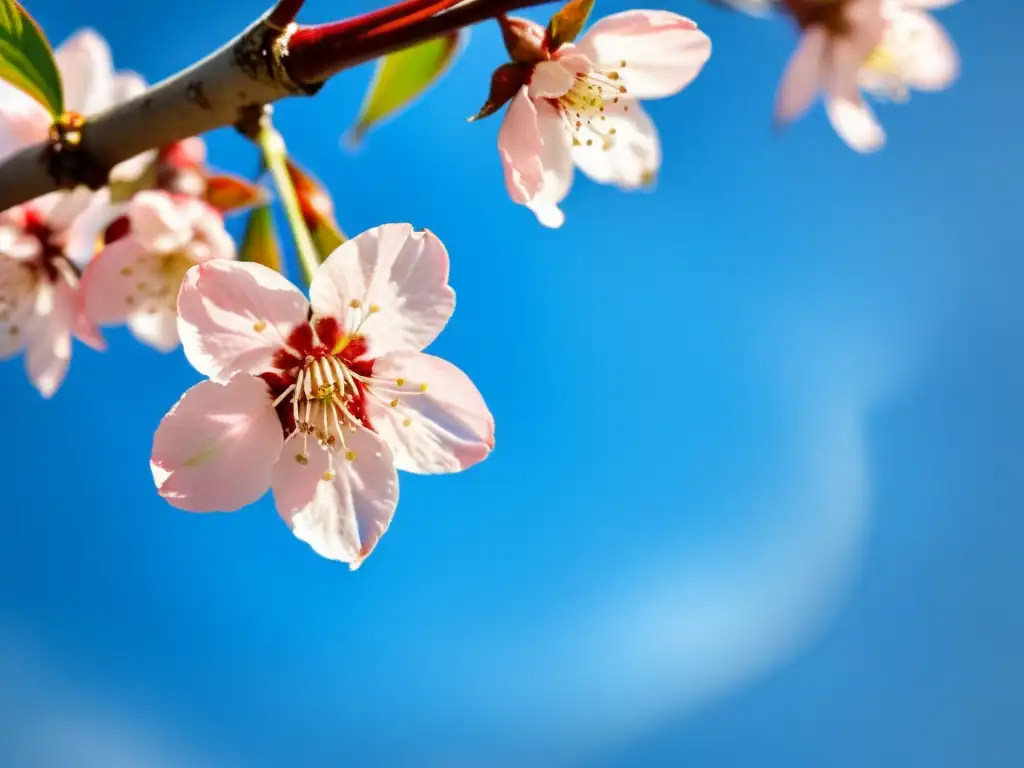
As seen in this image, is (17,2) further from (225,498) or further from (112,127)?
(225,498)

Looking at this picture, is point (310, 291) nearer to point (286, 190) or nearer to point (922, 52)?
point (286, 190)

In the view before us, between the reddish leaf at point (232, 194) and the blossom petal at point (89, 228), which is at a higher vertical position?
the reddish leaf at point (232, 194)

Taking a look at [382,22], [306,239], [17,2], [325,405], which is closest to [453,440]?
[325,405]

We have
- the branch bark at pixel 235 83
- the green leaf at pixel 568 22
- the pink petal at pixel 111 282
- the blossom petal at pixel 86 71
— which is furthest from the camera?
the blossom petal at pixel 86 71

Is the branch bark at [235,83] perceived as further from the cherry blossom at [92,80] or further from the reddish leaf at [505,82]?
the cherry blossom at [92,80]

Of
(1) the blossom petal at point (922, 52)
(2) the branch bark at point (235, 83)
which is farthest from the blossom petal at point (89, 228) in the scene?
(1) the blossom petal at point (922, 52)

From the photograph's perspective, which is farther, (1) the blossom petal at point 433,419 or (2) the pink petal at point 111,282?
(2) the pink petal at point 111,282

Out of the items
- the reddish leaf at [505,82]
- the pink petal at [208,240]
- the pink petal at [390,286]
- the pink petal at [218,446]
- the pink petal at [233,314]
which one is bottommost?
the pink petal at [218,446]
